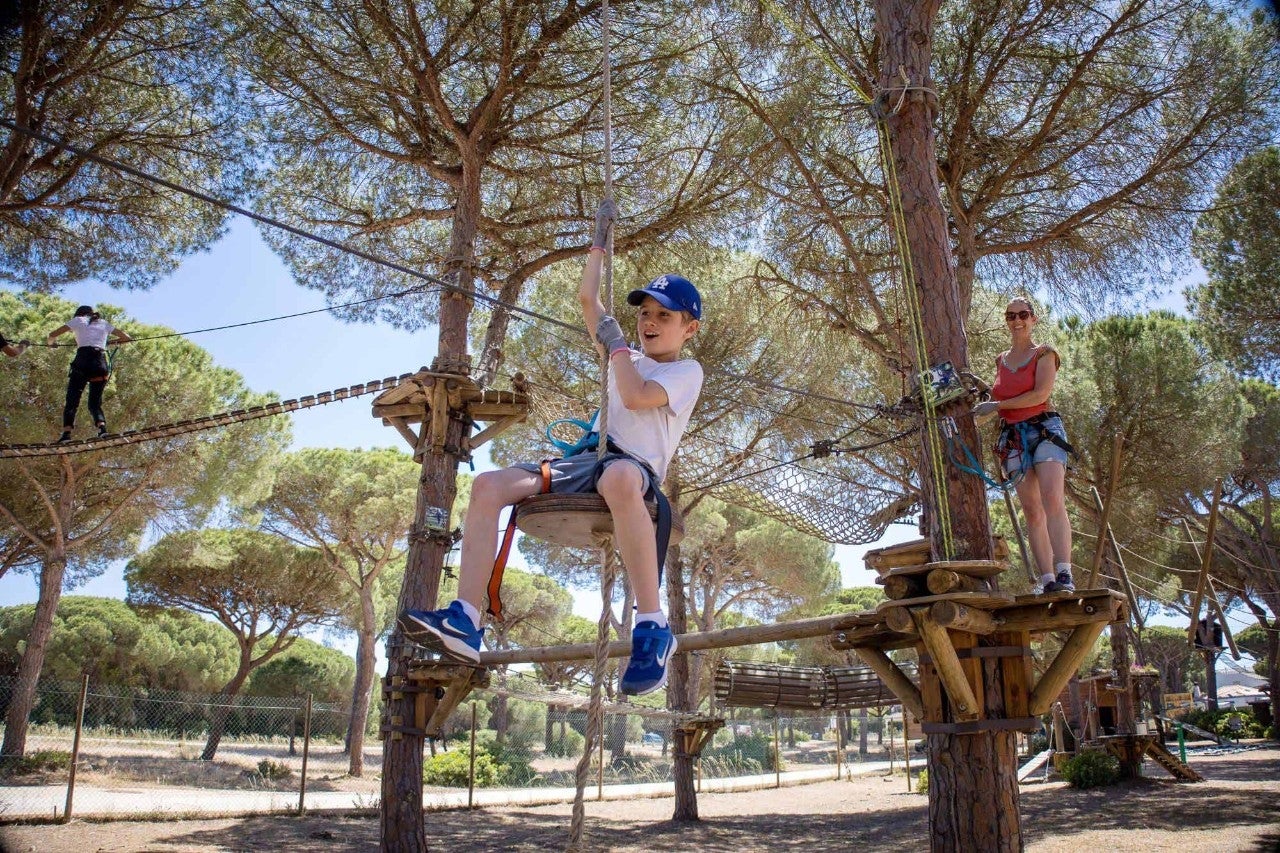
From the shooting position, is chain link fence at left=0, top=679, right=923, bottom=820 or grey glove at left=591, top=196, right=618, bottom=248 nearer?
grey glove at left=591, top=196, right=618, bottom=248

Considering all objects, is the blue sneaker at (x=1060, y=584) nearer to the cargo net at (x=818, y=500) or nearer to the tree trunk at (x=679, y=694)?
the cargo net at (x=818, y=500)

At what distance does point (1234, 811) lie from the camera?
7531 mm

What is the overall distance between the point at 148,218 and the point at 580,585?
1210 centimetres

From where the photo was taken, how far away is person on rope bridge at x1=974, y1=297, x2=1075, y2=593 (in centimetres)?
391

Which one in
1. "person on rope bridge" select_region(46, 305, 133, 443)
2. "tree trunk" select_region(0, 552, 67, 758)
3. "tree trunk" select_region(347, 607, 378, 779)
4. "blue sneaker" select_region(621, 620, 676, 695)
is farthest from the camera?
"tree trunk" select_region(347, 607, 378, 779)

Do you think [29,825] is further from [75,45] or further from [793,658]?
[793,658]

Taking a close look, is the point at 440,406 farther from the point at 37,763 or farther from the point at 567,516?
the point at 37,763

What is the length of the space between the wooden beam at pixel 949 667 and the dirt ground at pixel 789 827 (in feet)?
10.6

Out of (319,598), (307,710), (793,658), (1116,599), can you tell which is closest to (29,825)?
(307,710)

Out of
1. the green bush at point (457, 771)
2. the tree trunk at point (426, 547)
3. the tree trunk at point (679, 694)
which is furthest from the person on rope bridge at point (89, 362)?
the green bush at point (457, 771)

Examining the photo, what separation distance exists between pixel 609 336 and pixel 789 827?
8.68 meters

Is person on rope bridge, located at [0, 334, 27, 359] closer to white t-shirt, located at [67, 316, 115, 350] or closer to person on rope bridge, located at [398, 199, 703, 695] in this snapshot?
white t-shirt, located at [67, 316, 115, 350]

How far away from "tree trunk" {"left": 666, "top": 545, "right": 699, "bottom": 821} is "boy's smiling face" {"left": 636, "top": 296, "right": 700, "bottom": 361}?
7553mm

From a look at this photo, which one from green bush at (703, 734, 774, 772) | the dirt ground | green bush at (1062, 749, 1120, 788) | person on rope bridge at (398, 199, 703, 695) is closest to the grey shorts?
person on rope bridge at (398, 199, 703, 695)
